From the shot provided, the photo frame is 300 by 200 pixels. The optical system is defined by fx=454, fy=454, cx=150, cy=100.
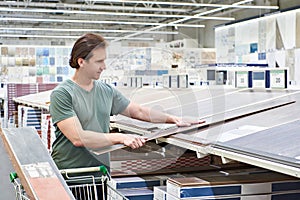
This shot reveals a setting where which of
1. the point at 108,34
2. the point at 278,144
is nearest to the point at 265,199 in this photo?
the point at 278,144

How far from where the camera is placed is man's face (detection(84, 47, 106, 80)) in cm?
244

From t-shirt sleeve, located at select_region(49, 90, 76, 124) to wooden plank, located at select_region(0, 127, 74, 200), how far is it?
0.40m

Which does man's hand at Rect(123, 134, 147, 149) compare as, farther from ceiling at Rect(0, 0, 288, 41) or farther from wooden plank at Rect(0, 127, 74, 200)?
ceiling at Rect(0, 0, 288, 41)

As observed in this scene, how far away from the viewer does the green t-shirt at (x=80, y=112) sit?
7.97ft

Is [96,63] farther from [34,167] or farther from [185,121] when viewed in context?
[34,167]

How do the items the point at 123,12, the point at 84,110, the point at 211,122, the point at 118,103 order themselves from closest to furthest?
the point at 211,122
the point at 84,110
the point at 118,103
the point at 123,12

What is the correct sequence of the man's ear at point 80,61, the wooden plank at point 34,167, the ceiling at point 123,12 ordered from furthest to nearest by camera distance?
the ceiling at point 123,12 < the man's ear at point 80,61 < the wooden plank at point 34,167

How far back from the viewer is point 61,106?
2.41 m

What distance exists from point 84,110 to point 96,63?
0.88 feet

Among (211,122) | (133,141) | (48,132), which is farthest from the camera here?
(48,132)

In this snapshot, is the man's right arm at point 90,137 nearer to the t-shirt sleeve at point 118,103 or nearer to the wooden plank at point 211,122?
the wooden plank at point 211,122

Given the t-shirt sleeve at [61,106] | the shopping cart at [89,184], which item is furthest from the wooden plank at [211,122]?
the t-shirt sleeve at [61,106]

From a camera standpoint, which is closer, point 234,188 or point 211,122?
point 234,188

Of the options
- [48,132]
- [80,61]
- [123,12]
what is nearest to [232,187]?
[80,61]
